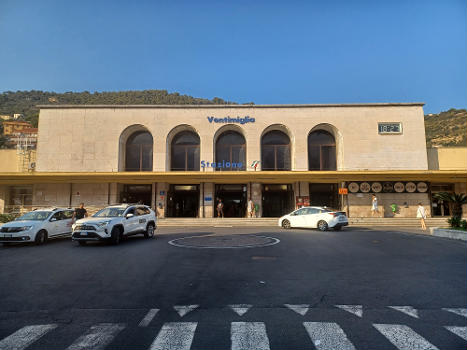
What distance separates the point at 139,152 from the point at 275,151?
13758mm

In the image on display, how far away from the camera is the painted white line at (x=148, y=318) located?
156 inches

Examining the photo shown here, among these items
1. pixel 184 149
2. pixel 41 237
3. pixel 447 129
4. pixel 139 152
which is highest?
pixel 447 129

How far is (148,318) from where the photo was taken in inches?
165

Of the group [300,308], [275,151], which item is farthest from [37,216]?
[275,151]

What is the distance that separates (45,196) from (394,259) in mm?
29745

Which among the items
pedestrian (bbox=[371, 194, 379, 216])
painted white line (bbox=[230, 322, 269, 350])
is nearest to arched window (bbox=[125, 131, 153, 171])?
pedestrian (bbox=[371, 194, 379, 216])

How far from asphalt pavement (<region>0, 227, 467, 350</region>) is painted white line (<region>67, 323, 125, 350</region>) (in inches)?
0.5

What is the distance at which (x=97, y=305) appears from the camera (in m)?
4.82

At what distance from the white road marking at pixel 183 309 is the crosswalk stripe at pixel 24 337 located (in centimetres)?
167

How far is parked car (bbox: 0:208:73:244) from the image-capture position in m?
11.8

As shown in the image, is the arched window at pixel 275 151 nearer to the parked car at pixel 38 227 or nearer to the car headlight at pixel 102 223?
the parked car at pixel 38 227

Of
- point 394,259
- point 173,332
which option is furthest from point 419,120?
point 173,332

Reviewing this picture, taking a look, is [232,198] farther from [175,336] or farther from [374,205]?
[175,336]

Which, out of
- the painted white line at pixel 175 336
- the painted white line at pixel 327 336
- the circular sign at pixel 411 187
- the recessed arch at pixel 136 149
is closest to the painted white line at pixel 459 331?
the painted white line at pixel 327 336
